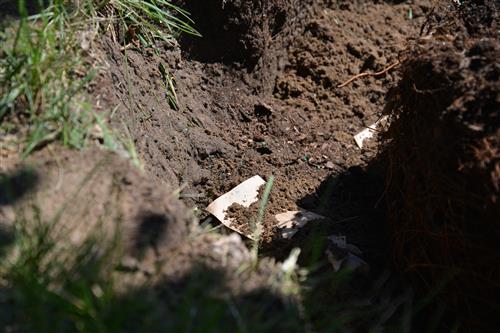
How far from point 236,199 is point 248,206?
0.24 ft

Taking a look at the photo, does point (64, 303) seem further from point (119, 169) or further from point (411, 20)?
point (411, 20)

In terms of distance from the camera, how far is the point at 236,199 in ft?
12.3

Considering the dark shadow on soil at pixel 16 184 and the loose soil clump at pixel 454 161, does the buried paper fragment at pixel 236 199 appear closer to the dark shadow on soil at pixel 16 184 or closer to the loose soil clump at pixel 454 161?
the loose soil clump at pixel 454 161

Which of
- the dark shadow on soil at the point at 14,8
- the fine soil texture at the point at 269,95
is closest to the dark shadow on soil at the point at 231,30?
the fine soil texture at the point at 269,95

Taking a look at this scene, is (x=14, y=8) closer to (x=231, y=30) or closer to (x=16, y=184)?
(x=16, y=184)

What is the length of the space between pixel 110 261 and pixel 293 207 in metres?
1.61

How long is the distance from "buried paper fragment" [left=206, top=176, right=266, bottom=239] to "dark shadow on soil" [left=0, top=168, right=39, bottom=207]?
3.97 ft

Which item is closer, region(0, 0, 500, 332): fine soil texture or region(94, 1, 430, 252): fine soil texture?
region(0, 0, 500, 332): fine soil texture

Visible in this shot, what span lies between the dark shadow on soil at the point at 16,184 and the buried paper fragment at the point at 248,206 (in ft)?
4.00

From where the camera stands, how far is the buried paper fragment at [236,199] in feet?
11.9

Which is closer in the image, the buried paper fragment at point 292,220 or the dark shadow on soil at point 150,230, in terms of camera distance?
the dark shadow on soil at point 150,230

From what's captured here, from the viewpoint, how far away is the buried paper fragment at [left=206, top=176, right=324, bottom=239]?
11.8 feet

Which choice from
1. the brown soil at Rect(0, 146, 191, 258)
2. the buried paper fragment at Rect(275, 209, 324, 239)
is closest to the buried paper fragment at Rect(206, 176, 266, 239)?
the buried paper fragment at Rect(275, 209, 324, 239)

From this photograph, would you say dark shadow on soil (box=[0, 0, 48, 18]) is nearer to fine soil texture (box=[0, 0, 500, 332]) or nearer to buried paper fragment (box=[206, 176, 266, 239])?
fine soil texture (box=[0, 0, 500, 332])
